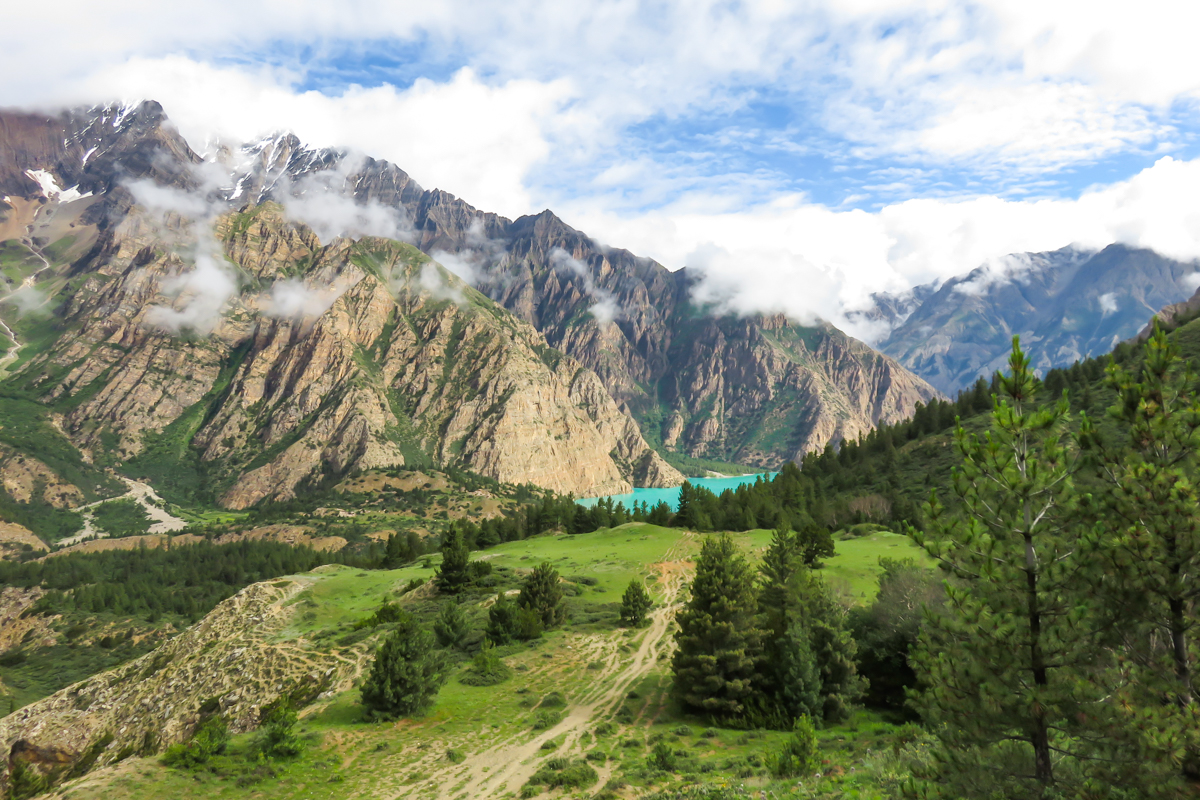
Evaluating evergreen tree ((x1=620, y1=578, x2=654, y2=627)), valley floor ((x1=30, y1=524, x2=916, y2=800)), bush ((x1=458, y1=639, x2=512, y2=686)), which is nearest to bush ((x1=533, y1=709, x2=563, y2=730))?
valley floor ((x1=30, y1=524, x2=916, y2=800))

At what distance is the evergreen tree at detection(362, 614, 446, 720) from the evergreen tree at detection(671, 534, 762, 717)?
1038 cm

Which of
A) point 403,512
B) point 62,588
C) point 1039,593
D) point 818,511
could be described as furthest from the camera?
point 403,512

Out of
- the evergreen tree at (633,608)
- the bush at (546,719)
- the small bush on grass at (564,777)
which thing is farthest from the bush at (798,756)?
the evergreen tree at (633,608)

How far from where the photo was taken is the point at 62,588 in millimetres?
123750

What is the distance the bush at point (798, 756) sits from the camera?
1552 cm

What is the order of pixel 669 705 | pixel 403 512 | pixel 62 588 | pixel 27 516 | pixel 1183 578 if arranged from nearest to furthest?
pixel 1183 578 < pixel 669 705 < pixel 62 588 < pixel 403 512 < pixel 27 516

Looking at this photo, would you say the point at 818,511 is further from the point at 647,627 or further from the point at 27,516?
the point at 27,516

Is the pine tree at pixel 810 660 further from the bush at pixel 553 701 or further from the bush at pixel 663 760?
the bush at pixel 553 701

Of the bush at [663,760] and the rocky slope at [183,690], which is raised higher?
the bush at [663,760]

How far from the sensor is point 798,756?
1597cm

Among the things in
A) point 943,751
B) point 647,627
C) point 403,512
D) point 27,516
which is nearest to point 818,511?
point 647,627

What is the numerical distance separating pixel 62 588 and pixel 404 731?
493 feet

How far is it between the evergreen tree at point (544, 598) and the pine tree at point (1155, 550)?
Answer: 30.8 meters

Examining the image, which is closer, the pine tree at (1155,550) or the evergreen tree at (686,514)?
the pine tree at (1155,550)
